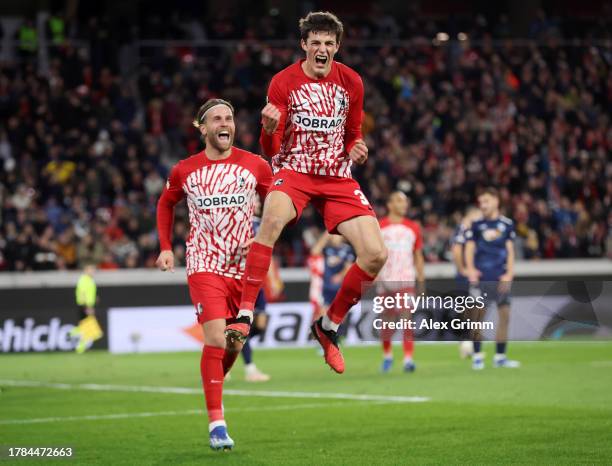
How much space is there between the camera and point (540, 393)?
1320 cm

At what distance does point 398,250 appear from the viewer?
16766 mm

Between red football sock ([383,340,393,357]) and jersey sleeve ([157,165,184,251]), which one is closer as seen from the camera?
jersey sleeve ([157,165,184,251])

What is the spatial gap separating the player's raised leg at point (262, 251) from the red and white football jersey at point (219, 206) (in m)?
0.81

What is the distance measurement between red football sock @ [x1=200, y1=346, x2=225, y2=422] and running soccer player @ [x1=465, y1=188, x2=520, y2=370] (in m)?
7.66

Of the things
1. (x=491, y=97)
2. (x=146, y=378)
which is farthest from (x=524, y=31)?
(x=146, y=378)

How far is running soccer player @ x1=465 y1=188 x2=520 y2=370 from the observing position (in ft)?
54.4

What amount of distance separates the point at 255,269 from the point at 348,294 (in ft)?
2.43

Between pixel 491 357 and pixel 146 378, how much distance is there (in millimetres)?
5470

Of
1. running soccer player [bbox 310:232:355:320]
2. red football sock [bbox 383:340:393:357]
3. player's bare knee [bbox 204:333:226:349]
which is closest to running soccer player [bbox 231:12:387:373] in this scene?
player's bare knee [bbox 204:333:226:349]

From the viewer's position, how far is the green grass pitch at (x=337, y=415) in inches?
360

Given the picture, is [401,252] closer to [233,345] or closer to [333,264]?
[333,264]

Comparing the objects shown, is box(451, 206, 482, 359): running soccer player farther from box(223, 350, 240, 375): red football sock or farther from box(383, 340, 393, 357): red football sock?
box(223, 350, 240, 375): red football sock

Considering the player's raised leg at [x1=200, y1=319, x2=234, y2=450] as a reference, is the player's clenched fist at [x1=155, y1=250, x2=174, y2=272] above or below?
above
